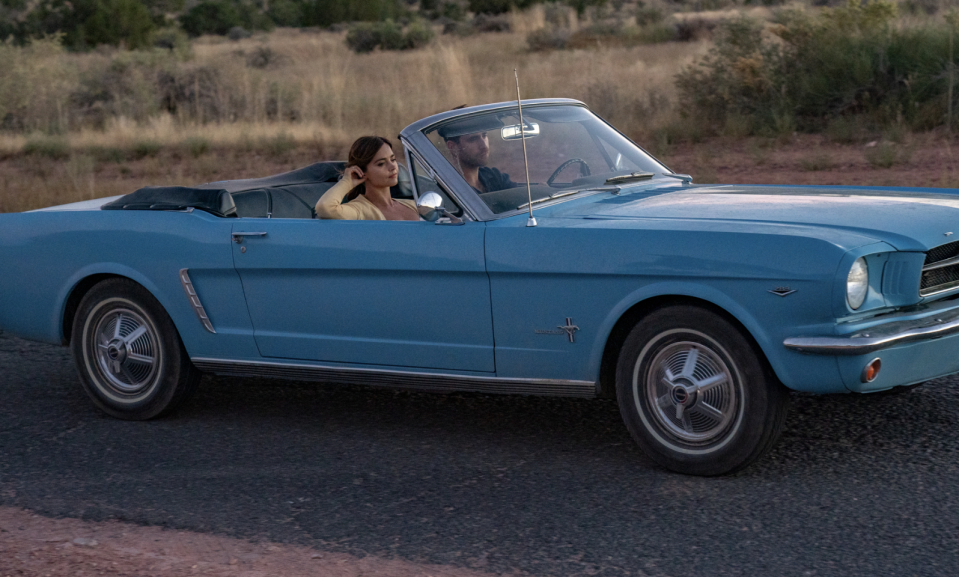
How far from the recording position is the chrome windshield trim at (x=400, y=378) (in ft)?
15.1

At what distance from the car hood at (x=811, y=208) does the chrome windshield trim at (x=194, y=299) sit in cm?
176

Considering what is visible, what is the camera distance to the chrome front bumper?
3.90 metres

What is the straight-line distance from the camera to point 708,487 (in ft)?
14.1

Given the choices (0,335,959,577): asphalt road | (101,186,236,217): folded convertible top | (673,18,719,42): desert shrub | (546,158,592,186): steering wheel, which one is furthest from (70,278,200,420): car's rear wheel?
(673,18,719,42): desert shrub

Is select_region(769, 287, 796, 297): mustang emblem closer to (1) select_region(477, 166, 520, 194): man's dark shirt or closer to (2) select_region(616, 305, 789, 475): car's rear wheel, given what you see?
(2) select_region(616, 305, 789, 475): car's rear wheel

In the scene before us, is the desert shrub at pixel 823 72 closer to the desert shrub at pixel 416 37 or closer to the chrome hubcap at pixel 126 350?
the chrome hubcap at pixel 126 350

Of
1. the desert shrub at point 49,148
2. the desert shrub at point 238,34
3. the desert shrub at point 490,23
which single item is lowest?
the desert shrub at point 49,148

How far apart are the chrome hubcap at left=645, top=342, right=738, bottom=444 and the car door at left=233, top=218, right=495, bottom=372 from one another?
0.70 meters

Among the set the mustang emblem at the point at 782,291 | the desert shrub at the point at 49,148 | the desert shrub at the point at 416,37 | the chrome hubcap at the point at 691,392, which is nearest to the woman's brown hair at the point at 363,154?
the chrome hubcap at the point at 691,392

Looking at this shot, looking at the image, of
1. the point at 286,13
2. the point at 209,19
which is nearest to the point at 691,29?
the point at 209,19

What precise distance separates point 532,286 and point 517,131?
1010 mm

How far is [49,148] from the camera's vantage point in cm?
1903

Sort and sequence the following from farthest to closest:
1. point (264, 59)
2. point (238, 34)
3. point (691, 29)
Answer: point (238, 34)
point (264, 59)
point (691, 29)

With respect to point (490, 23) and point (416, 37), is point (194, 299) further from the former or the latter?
point (490, 23)
